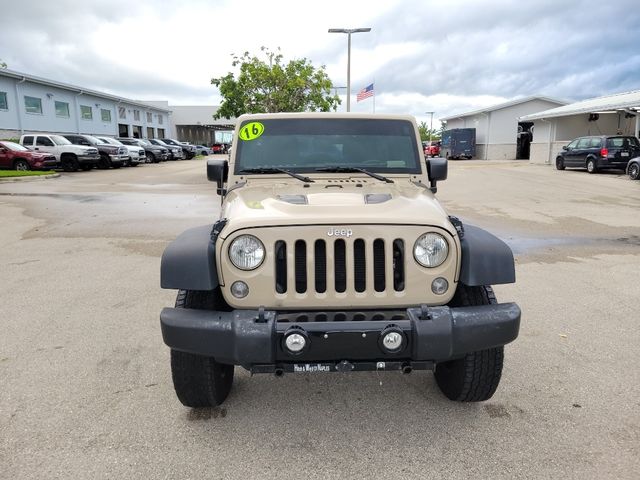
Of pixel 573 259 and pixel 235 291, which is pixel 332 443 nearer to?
pixel 235 291

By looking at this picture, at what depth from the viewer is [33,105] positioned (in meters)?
32.8

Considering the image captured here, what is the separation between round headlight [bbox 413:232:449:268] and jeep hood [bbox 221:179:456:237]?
71 millimetres

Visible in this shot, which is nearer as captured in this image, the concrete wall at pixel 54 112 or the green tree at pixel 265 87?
the green tree at pixel 265 87

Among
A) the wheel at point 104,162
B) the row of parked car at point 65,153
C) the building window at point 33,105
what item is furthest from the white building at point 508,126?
the building window at point 33,105

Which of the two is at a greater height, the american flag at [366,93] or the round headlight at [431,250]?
the american flag at [366,93]

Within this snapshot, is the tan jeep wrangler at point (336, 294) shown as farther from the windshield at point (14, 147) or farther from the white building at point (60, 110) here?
the white building at point (60, 110)

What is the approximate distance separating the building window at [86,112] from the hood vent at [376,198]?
40619mm

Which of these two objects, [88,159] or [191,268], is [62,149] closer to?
[88,159]

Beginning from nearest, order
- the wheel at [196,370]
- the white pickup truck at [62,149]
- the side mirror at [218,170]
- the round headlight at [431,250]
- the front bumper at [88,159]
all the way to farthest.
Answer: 1. the round headlight at [431,250]
2. the wheel at [196,370]
3. the side mirror at [218,170]
4. the white pickup truck at [62,149]
5. the front bumper at [88,159]

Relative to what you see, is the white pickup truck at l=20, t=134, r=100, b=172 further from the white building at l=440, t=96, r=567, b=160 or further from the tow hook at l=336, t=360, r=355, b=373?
the white building at l=440, t=96, r=567, b=160

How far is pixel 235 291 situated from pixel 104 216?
911cm

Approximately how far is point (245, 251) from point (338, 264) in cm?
49

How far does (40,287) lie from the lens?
579cm

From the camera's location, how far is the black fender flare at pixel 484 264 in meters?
2.81
